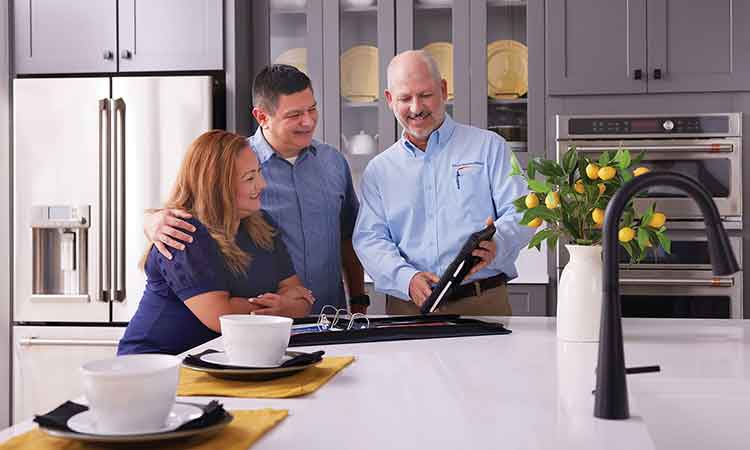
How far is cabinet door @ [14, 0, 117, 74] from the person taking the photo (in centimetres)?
389

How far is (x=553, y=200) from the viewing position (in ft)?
5.73

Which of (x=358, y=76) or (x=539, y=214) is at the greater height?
(x=358, y=76)

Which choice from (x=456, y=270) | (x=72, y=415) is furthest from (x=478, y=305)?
(x=72, y=415)

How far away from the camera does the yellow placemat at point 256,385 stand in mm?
1206

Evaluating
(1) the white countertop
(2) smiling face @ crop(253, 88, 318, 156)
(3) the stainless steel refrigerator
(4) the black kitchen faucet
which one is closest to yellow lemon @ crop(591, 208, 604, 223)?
(1) the white countertop

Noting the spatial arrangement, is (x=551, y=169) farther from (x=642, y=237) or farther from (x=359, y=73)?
(x=359, y=73)

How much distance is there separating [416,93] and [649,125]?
4.83 feet

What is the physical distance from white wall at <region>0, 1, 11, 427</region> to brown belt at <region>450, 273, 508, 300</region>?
2300 mm

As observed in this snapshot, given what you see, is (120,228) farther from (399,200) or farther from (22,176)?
(399,200)

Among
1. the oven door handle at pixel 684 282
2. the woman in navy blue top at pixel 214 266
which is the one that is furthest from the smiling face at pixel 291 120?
the oven door handle at pixel 684 282

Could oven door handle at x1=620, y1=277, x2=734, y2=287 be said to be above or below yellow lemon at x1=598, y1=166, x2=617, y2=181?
below

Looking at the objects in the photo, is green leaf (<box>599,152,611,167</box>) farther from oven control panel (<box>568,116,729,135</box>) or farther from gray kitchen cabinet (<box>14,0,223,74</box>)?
gray kitchen cabinet (<box>14,0,223,74</box>)

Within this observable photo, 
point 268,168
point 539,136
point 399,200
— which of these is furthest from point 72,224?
point 539,136

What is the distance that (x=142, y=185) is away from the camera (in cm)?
371
